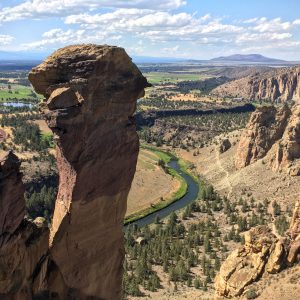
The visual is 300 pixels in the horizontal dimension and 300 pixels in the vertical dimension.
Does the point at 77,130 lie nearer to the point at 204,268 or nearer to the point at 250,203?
the point at 204,268

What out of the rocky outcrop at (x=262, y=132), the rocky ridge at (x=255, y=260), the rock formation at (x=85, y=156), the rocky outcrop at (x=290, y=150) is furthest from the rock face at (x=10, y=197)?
the rocky outcrop at (x=262, y=132)

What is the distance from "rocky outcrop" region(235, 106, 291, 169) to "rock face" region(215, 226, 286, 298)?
2500 inches

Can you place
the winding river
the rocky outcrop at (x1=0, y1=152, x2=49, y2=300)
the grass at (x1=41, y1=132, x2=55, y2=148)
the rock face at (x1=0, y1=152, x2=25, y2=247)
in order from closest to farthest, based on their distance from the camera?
the rocky outcrop at (x1=0, y1=152, x2=49, y2=300), the rock face at (x1=0, y1=152, x2=25, y2=247), the winding river, the grass at (x1=41, y1=132, x2=55, y2=148)

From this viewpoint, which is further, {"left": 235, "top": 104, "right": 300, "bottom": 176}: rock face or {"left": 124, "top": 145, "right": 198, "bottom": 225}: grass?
{"left": 235, "top": 104, "right": 300, "bottom": 176}: rock face

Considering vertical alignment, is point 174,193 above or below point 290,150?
below

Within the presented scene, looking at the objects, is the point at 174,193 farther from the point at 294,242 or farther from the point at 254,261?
the point at 294,242

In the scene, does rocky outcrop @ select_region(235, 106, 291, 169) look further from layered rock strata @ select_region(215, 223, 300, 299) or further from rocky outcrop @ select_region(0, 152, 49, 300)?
rocky outcrop @ select_region(0, 152, 49, 300)

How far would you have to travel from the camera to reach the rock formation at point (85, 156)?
25.0m

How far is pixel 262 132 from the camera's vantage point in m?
107

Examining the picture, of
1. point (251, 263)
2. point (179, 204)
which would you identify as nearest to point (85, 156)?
point (251, 263)

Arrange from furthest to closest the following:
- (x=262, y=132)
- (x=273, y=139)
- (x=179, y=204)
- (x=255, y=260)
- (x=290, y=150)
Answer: (x=262, y=132) < (x=273, y=139) < (x=179, y=204) < (x=290, y=150) < (x=255, y=260)

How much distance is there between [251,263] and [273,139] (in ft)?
219

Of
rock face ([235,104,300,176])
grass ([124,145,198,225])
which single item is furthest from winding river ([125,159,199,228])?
rock face ([235,104,300,176])

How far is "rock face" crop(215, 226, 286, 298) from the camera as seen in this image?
139 ft
